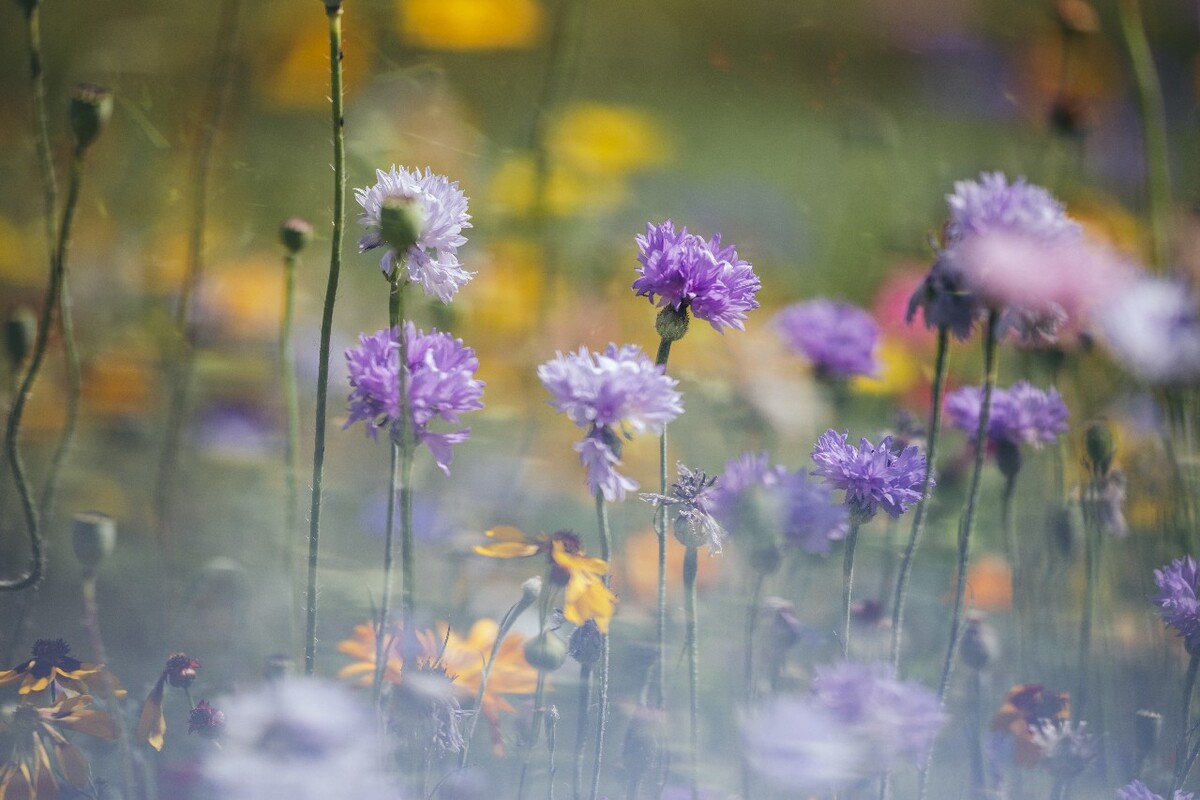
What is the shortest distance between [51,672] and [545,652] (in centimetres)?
26

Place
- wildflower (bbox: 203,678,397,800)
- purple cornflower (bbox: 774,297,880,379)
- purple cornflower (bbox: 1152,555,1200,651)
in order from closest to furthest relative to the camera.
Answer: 1. wildflower (bbox: 203,678,397,800)
2. purple cornflower (bbox: 1152,555,1200,651)
3. purple cornflower (bbox: 774,297,880,379)

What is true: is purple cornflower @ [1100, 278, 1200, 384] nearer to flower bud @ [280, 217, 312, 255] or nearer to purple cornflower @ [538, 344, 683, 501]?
purple cornflower @ [538, 344, 683, 501]

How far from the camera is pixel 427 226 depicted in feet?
1.81

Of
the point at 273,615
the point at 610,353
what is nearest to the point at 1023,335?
the point at 610,353

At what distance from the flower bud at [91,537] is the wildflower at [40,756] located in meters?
0.09

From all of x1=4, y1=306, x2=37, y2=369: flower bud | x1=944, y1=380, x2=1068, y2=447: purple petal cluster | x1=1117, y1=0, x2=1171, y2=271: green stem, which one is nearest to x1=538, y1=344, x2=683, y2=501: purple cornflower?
x1=944, y1=380, x2=1068, y2=447: purple petal cluster

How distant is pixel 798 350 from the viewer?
2.69 ft

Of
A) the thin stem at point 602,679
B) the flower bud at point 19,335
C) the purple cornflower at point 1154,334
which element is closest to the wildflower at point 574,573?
the thin stem at point 602,679

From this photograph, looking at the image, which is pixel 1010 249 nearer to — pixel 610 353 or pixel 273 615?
pixel 610 353

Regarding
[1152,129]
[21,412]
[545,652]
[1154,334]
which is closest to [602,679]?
[545,652]

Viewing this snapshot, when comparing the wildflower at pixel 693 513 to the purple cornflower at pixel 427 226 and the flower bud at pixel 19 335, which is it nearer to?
the purple cornflower at pixel 427 226

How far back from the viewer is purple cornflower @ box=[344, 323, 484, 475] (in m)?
0.54

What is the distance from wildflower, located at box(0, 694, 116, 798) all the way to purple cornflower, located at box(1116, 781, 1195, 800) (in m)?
0.56

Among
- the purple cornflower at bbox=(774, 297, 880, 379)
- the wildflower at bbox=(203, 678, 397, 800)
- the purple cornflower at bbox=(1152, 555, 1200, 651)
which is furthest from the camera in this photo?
the purple cornflower at bbox=(774, 297, 880, 379)
